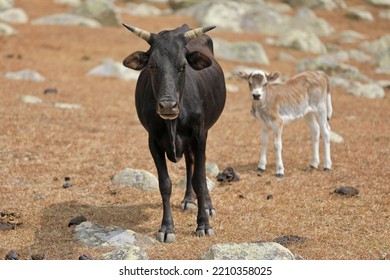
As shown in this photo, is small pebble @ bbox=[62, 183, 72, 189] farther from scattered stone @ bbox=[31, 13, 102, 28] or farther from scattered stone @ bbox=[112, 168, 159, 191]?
scattered stone @ bbox=[31, 13, 102, 28]

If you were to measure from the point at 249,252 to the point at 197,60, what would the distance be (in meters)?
3.11

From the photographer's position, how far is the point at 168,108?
29.1 ft

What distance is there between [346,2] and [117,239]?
68197 mm

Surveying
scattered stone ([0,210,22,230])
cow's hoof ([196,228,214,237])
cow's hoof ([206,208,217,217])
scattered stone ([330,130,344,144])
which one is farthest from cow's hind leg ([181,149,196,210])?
scattered stone ([330,130,344,144])

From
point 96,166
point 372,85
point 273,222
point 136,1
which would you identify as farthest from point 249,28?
point 273,222

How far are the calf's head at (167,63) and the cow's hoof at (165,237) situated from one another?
77.9 inches

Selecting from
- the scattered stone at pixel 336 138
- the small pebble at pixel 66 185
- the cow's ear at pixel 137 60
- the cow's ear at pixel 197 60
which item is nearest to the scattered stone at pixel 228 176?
the small pebble at pixel 66 185

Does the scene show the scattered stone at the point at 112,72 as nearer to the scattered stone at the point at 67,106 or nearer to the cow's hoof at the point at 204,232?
the scattered stone at the point at 67,106

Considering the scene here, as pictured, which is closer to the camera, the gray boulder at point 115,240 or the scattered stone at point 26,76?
the gray boulder at point 115,240

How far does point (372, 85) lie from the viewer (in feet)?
95.0

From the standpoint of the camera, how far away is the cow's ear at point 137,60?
959 cm

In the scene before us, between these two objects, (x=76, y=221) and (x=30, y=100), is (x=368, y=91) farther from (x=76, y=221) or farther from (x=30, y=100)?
(x=76, y=221)

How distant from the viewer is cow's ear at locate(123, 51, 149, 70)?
31.4 ft

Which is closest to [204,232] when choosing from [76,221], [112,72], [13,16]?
[76,221]
